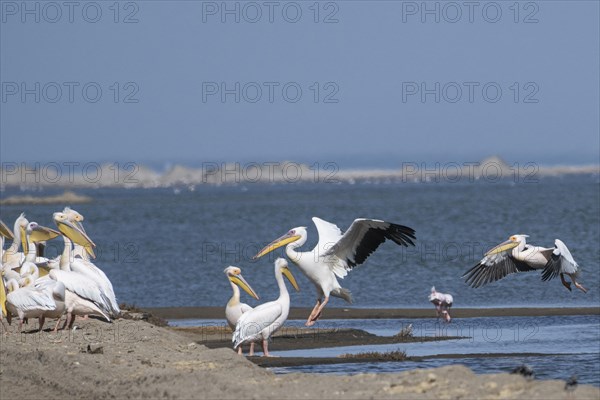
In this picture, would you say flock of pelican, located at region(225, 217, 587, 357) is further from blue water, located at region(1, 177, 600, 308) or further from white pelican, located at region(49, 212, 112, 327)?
blue water, located at region(1, 177, 600, 308)

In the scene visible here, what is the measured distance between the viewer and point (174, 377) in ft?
25.3

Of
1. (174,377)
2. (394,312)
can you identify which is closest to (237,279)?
(394,312)

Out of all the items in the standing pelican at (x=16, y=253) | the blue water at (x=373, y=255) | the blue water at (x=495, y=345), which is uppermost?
the standing pelican at (x=16, y=253)

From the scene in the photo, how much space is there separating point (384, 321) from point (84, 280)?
4329 millimetres

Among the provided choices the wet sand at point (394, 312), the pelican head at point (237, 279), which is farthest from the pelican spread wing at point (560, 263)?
the pelican head at point (237, 279)

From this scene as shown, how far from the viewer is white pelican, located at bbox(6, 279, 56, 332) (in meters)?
9.65

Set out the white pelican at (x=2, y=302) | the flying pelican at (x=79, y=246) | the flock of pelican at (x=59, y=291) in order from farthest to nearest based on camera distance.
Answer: the flying pelican at (x=79, y=246) < the white pelican at (x=2, y=302) < the flock of pelican at (x=59, y=291)

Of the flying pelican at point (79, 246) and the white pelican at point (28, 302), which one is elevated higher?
the flying pelican at point (79, 246)

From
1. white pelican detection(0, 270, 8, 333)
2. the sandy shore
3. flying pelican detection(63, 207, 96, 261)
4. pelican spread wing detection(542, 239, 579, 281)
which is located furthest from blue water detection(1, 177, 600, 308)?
the sandy shore

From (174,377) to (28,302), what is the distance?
2.46m

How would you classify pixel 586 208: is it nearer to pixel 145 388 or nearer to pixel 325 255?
pixel 325 255

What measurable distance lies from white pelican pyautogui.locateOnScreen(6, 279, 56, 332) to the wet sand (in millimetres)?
4632

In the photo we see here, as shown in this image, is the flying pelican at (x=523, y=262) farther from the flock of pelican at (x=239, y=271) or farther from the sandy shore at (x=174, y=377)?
the sandy shore at (x=174, y=377)

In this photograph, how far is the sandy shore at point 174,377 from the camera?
6863 mm
